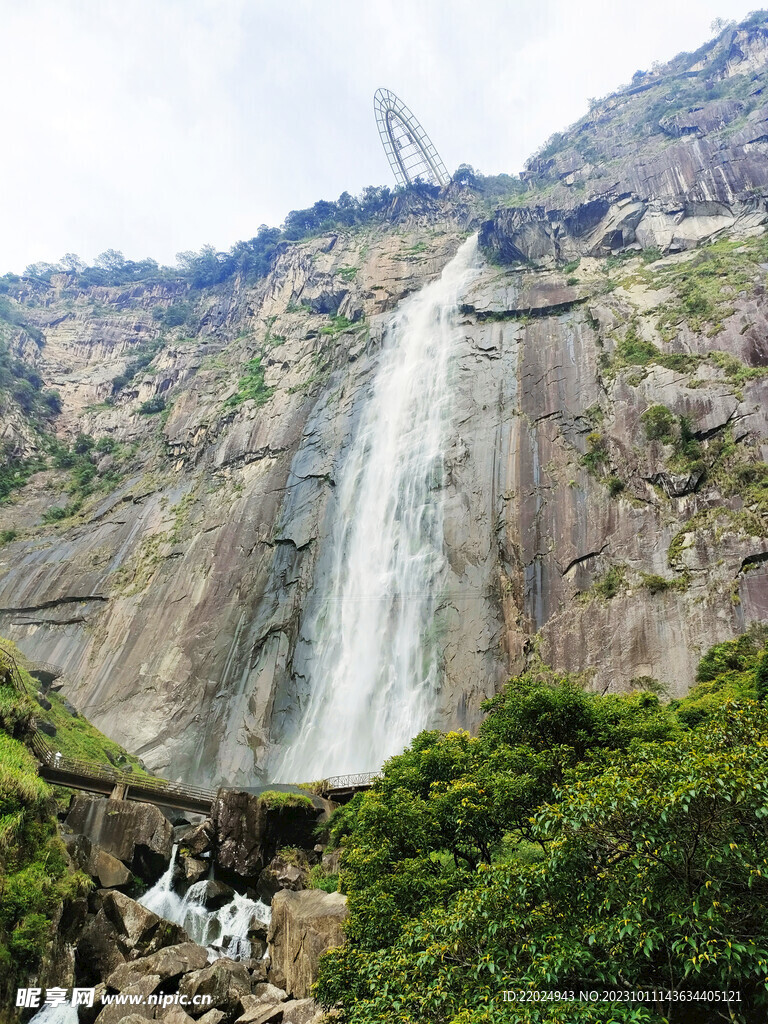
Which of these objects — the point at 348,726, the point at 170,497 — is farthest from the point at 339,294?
the point at 348,726

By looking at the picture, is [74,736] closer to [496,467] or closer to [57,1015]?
[57,1015]

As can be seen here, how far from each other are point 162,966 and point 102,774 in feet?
29.4

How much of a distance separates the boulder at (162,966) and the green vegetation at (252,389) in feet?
117

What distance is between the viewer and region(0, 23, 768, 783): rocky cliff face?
2244cm

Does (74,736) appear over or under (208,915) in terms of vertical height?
over

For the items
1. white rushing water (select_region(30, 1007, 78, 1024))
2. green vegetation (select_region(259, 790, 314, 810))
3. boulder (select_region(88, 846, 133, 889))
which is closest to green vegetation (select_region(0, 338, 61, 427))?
green vegetation (select_region(259, 790, 314, 810))

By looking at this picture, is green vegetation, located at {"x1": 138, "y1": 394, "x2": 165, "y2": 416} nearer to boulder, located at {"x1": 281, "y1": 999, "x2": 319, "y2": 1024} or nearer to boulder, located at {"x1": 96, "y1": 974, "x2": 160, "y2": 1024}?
boulder, located at {"x1": 96, "y1": 974, "x2": 160, "y2": 1024}

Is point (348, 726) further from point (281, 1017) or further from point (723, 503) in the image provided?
point (723, 503)

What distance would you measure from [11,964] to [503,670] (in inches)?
682

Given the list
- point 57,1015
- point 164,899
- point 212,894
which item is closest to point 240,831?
point 212,894

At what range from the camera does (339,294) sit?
175 ft

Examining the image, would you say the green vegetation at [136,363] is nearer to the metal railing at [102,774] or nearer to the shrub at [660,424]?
the metal railing at [102,774]

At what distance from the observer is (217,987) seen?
Answer: 428 inches

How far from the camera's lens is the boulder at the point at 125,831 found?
16.1 meters
